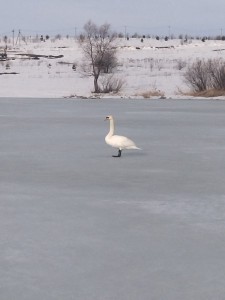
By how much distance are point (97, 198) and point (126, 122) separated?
40.7 ft

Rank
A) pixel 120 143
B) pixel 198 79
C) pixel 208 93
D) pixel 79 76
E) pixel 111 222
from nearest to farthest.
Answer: pixel 111 222 < pixel 120 143 < pixel 208 93 < pixel 198 79 < pixel 79 76

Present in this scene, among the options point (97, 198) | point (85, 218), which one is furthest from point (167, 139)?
point (85, 218)

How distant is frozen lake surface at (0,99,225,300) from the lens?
4367 millimetres

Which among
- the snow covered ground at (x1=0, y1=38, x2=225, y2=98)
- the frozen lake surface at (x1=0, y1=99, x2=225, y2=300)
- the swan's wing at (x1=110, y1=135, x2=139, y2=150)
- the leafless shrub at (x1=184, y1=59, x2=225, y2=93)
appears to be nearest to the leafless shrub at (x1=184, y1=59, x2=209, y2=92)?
the leafless shrub at (x1=184, y1=59, x2=225, y2=93)

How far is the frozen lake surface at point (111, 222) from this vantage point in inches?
172

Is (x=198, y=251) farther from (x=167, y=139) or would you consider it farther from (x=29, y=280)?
(x=167, y=139)

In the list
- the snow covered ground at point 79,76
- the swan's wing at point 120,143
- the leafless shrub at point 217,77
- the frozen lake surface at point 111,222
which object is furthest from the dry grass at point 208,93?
the swan's wing at point 120,143

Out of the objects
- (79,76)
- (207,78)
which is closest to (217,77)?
(207,78)

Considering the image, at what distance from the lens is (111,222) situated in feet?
20.6

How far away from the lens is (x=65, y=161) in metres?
11.0

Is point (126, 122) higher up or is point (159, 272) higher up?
point (159, 272)

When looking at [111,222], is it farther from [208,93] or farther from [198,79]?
[198,79]

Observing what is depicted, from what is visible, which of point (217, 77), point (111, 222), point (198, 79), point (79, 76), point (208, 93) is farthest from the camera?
point (79, 76)

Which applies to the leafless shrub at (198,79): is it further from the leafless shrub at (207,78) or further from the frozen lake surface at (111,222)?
the frozen lake surface at (111,222)
